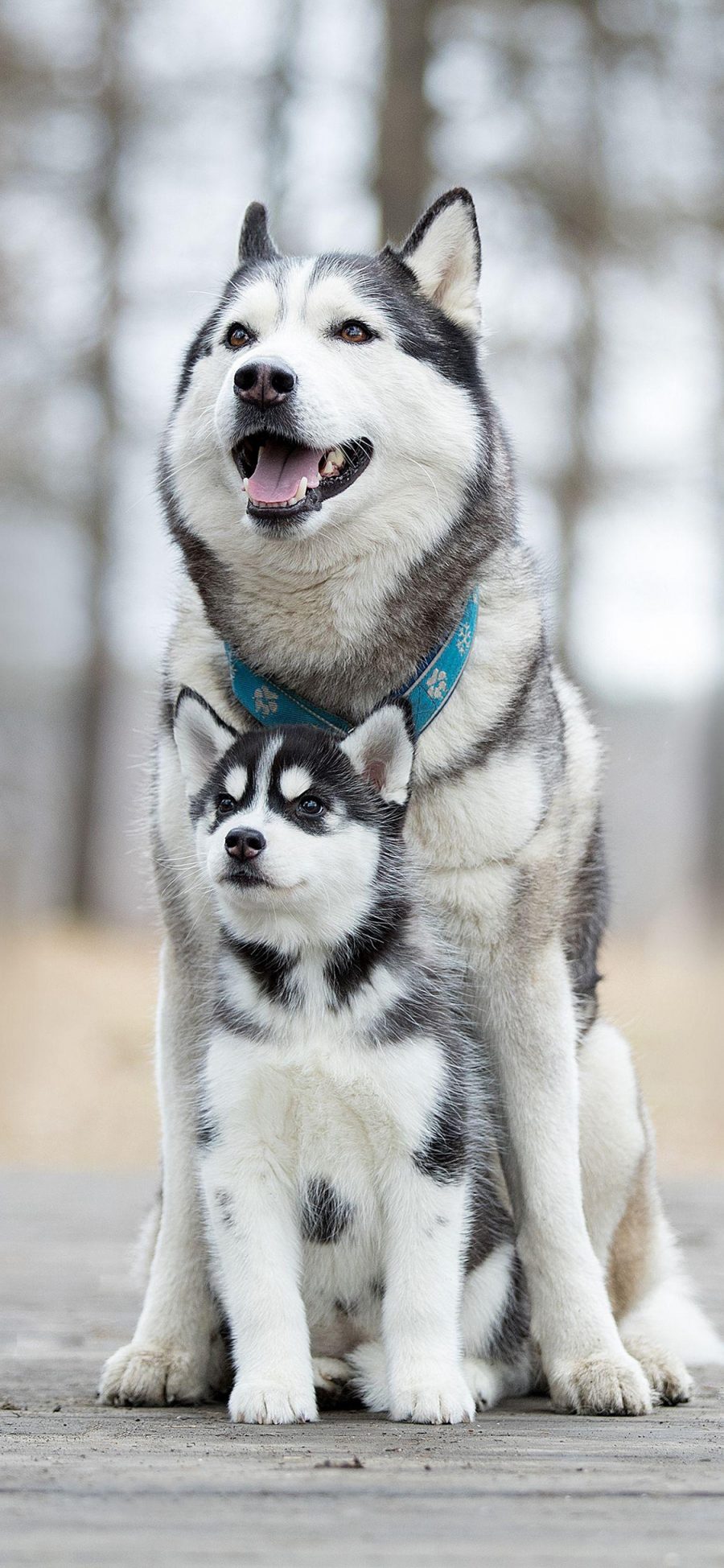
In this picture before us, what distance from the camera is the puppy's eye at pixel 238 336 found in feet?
11.3

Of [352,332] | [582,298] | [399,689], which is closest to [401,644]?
[399,689]

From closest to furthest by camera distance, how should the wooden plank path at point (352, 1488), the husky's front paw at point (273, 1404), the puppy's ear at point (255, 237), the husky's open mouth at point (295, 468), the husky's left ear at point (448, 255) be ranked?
the wooden plank path at point (352, 1488) → the husky's front paw at point (273, 1404) → the husky's open mouth at point (295, 468) → the husky's left ear at point (448, 255) → the puppy's ear at point (255, 237)

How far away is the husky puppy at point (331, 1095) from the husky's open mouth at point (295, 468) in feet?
1.46

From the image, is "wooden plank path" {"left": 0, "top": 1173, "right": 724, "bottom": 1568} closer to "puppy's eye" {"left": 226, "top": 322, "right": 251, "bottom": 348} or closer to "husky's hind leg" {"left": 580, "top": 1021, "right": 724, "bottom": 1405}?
"husky's hind leg" {"left": 580, "top": 1021, "right": 724, "bottom": 1405}

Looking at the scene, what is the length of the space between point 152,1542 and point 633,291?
11.8 m

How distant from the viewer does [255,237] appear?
3789mm

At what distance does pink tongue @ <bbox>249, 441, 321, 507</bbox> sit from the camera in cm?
321

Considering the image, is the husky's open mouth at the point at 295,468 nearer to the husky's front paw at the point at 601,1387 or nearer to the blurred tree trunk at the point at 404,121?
the husky's front paw at the point at 601,1387

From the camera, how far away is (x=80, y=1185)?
6.99 meters

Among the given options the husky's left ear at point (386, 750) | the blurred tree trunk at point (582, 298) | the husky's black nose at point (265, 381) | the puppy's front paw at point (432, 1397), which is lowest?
the puppy's front paw at point (432, 1397)

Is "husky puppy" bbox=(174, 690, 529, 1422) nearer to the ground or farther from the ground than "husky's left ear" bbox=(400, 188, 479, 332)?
nearer to the ground

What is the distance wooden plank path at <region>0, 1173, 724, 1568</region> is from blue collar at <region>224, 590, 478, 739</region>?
4.43ft

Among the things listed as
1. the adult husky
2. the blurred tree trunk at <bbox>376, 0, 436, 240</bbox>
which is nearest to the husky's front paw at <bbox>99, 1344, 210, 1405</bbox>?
the adult husky

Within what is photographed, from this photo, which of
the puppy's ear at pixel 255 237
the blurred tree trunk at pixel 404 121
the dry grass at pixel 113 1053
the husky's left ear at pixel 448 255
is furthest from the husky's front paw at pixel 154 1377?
the blurred tree trunk at pixel 404 121
